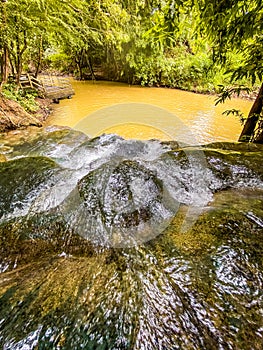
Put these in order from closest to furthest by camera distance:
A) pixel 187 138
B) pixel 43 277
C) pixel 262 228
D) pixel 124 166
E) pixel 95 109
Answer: pixel 43 277 < pixel 262 228 < pixel 124 166 < pixel 187 138 < pixel 95 109

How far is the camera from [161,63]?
11.1 m

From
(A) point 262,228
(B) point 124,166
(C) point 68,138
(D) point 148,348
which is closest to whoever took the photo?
(D) point 148,348

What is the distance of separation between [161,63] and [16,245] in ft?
38.1

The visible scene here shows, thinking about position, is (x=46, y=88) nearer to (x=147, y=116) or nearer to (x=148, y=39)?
(x=147, y=116)

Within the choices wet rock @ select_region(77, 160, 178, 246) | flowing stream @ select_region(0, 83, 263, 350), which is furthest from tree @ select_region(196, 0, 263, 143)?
wet rock @ select_region(77, 160, 178, 246)

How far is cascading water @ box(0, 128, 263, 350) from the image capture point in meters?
0.87

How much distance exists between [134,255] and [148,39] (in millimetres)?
2962

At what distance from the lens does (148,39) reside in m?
3.03

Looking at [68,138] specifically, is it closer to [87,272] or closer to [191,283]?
[87,272]

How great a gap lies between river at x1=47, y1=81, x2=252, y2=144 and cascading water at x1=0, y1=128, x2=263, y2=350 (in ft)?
9.37

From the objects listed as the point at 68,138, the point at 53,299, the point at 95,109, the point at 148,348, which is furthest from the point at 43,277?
the point at 95,109

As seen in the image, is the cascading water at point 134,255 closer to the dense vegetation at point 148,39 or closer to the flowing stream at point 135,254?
the flowing stream at point 135,254

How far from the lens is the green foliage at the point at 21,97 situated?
18.6 feet

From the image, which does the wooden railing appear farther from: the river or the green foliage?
the green foliage
